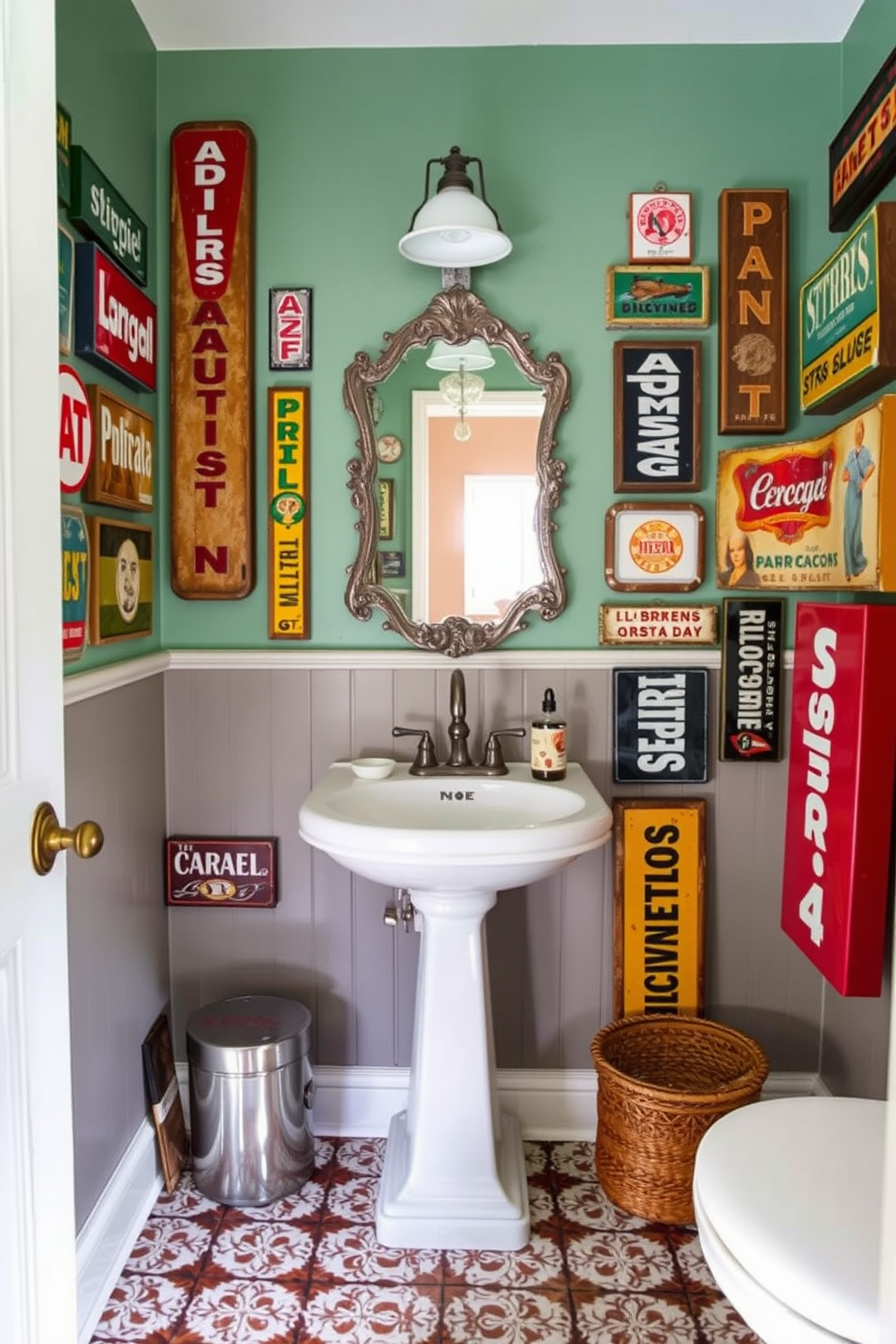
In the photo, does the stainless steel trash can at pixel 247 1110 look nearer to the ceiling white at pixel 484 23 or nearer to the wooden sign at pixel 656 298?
the wooden sign at pixel 656 298

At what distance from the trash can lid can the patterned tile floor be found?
0.99 feet

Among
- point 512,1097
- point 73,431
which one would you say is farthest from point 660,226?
point 512,1097

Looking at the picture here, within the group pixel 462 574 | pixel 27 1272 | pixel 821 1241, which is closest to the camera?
pixel 27 1272

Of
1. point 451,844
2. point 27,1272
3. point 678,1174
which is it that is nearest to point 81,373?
point 451,844

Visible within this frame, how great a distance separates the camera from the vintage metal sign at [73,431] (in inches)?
68.9

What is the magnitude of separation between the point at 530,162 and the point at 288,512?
3.07 feet

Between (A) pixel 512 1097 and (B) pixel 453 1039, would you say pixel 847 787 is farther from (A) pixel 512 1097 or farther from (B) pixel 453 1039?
(A) pixel 512 1097

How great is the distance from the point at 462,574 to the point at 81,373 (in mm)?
893

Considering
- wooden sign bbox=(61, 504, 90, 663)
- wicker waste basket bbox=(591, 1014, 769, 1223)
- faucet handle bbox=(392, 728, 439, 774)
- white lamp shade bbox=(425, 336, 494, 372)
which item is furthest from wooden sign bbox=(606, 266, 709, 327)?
wicker waste basket bbox=(591, 1014, 769, 1223)

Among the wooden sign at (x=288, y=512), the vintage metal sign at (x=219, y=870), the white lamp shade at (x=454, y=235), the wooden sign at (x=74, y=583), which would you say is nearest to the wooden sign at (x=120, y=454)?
the wooden sign at (x=74, y=583)

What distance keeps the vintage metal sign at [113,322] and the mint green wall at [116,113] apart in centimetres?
4

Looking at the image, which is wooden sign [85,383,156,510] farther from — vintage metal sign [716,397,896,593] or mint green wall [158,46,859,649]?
vintage metal sign [716,397,896,593]

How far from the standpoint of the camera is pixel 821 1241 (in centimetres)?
121

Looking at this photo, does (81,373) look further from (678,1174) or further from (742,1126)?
(678,1174)
